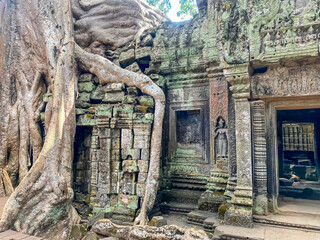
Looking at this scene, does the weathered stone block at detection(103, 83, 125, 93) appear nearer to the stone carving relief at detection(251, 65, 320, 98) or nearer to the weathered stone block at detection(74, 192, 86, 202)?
the weathered stone block at detection(74, 192, 86, 202)

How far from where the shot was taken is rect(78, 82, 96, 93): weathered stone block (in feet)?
19.6

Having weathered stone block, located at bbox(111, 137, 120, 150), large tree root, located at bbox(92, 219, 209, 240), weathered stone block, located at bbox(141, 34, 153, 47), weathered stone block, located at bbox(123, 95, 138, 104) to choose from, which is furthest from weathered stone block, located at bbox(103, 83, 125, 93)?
large tree root, located at bbox(92, 219, 209, 240)

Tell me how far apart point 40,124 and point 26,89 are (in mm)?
Answer: 987

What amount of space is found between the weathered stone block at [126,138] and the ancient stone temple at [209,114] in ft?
0.07

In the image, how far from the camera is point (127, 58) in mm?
6062

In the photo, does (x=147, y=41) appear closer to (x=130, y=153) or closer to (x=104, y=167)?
(x=130, y=153)

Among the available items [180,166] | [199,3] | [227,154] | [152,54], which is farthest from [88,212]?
[199,3]

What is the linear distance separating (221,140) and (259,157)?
0.85m

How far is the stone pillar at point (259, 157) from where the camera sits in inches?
163

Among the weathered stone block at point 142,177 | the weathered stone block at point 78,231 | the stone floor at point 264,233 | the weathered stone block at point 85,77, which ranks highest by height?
the weathered stone block at point 85,77

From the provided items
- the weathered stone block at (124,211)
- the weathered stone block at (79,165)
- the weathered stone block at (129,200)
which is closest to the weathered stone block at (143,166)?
the weathered stone block at (129,200)

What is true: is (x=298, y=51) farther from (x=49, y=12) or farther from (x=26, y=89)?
(x=26, y=89)

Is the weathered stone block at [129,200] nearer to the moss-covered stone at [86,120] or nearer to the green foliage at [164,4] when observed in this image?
the moss-covered stone at [86,120]

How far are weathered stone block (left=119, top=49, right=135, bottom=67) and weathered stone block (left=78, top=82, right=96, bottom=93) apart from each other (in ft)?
2.90
